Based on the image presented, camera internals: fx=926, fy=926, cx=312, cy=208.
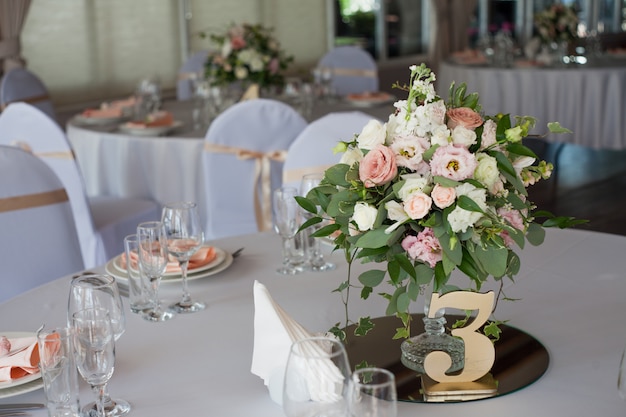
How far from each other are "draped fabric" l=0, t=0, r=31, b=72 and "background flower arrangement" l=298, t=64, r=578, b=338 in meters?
5.04

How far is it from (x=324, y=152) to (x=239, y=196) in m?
1.08

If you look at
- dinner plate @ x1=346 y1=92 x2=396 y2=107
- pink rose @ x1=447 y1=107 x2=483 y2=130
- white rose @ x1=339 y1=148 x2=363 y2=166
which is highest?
pink rose @ x1=447 y1=107 x2=483 y2=130

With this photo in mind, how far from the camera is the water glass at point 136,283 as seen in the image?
200 centimetres

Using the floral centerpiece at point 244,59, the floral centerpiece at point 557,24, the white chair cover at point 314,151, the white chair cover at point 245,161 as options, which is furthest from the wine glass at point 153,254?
the floral centerpiece at point 557,24

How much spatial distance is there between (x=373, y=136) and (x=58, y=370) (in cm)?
66

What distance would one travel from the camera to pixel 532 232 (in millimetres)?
1744

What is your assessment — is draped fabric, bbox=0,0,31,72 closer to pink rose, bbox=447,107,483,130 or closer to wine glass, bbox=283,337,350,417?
pink rose, bbox=447,107,483,130

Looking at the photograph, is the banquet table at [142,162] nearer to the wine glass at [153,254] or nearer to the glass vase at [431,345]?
the wine glass at [153,254]

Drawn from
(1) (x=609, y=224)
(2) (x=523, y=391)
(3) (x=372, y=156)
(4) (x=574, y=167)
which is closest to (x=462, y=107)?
(3) (x=372, y=156)

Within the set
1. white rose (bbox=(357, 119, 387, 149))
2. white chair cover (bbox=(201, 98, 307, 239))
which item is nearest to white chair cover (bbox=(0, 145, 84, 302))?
white chair cover (bbox=(201, 98, 307, 239))

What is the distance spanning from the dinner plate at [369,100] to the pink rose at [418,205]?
12.2 ft

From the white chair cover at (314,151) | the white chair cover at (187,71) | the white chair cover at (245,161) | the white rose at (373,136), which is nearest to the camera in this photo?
the white rose at (373,136)

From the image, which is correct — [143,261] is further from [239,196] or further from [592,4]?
[592,4]

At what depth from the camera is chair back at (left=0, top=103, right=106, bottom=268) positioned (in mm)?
3945
